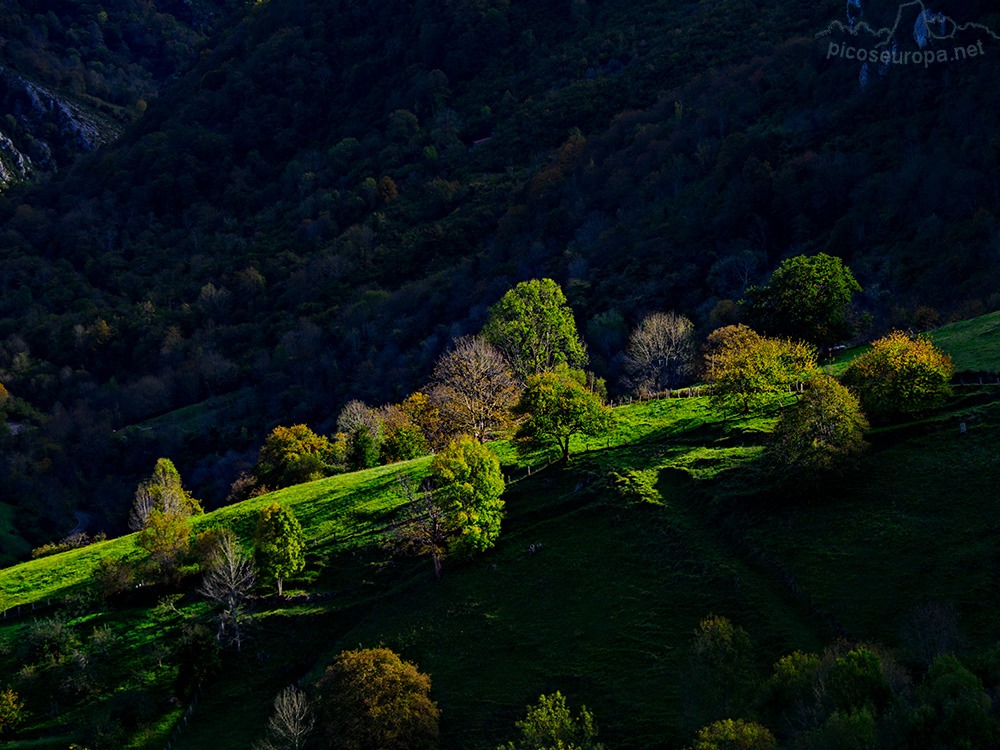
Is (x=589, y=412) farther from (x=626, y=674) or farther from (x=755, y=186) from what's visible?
(x=755, y=186)

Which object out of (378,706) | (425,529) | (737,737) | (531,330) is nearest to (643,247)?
(531,330)

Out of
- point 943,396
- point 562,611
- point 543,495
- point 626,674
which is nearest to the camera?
point 626,674

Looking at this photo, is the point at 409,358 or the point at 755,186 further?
the point at 409,358

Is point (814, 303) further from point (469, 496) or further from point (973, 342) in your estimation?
point (469, 496)

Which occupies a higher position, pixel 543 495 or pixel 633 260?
pixel 633 260

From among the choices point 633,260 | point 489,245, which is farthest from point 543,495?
point 489,245

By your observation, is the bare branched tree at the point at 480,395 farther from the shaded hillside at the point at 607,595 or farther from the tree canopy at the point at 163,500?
the tree canopy at the point at 163,500
